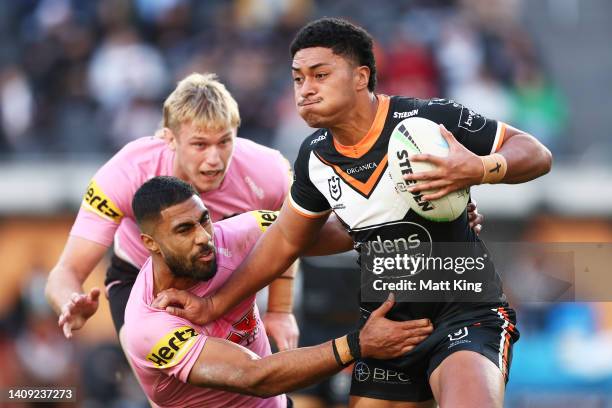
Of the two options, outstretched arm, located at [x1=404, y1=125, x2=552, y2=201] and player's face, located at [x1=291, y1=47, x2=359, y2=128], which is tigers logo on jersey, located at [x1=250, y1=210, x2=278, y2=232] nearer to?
player's face, located at [x1=291, y1=47, x2=359, y2=128]

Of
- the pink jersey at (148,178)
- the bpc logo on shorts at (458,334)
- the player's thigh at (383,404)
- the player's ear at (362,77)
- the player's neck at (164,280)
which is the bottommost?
the player's thigh at (383,404)

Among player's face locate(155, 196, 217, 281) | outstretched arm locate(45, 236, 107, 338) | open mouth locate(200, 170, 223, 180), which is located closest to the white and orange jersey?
player's face locate(155, 196, 217, 281)

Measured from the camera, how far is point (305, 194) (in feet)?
20.2

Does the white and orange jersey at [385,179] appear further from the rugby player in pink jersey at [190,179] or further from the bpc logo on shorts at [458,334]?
the rugby player in pink jersey at [190,179]

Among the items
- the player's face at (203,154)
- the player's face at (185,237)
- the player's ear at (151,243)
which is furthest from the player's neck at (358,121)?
the player's face at (203,154)

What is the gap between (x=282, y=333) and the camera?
7.28 metres

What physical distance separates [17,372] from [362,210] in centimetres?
795

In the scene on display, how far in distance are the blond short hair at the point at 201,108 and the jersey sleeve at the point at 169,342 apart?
136cm

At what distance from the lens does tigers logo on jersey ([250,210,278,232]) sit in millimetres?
6695

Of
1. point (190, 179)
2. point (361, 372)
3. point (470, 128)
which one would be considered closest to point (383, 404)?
point (361, 372)

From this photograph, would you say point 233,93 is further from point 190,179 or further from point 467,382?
point 467,382

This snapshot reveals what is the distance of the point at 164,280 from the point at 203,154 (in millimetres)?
1017

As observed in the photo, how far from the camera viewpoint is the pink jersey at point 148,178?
7.16 meters

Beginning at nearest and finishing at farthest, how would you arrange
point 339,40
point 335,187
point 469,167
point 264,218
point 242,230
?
1. point 469,167
2. point 339,40
3. point 335,187
4. point 242,230
5. point 264,218
